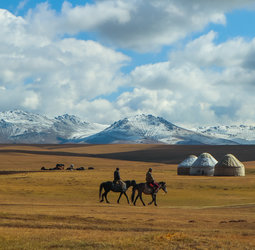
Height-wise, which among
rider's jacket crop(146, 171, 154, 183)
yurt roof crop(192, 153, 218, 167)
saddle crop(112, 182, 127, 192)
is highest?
yurt roof crop(192, 153, 218, 167)

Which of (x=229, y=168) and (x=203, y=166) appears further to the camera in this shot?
(x=203, y=166)

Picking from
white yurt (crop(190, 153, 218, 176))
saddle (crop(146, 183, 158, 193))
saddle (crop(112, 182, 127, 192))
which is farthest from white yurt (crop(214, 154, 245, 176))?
saddle (crop(112, 182, 127, 192))

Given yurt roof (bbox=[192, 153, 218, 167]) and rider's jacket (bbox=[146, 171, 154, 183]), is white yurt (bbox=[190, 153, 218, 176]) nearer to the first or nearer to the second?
yurt roof (bbox=[192, 153, 218, 167])

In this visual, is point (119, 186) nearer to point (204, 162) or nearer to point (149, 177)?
point (149, 177)

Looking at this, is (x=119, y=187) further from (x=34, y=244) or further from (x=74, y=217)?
(x=34, y=244)

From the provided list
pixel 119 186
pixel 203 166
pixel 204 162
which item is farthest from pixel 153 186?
pixel 204 162

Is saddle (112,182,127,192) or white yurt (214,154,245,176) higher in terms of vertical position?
white yurt (214,154,245,176)

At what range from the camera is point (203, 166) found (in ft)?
188

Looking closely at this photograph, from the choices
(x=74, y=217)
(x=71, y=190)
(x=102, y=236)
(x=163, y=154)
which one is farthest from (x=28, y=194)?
(x=163, y=154)

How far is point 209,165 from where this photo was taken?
57.2 meters

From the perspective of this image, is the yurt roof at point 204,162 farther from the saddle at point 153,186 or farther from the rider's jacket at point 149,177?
the rider's jacket at point 149,177

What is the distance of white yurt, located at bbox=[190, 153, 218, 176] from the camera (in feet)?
188

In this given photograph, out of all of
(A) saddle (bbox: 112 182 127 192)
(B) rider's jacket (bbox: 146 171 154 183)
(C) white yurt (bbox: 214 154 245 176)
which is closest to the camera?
(B) rider's jacket (bbox: 146 171 154 183)

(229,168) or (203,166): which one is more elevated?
(203,166)
